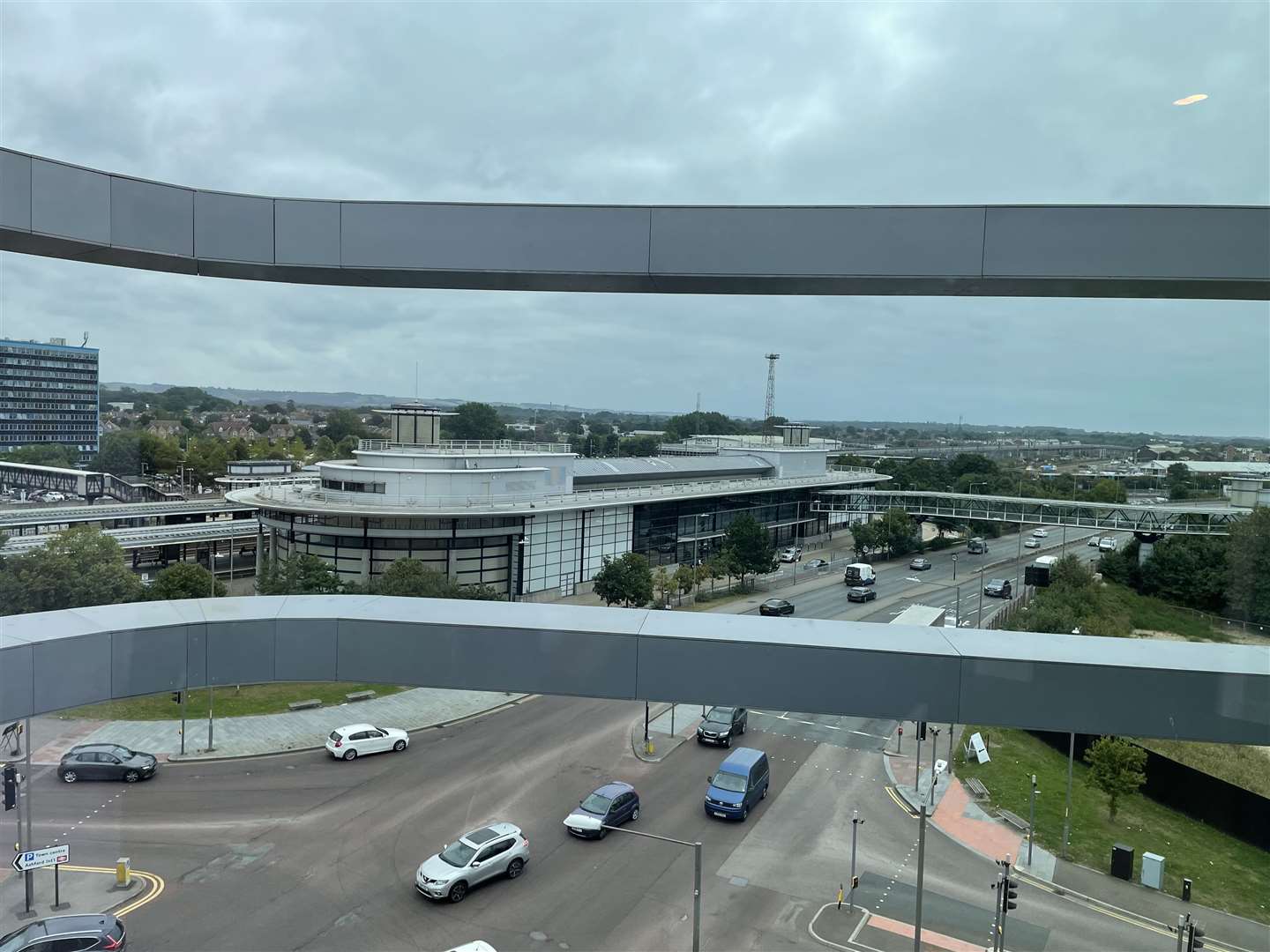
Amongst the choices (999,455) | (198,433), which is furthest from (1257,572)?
(198,433)

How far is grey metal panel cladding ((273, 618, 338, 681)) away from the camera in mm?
2344

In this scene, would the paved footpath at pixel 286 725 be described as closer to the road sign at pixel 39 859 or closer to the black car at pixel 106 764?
the black car at pixel 106 764

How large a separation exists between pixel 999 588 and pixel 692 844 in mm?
3563

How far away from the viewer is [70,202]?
7.43 ft

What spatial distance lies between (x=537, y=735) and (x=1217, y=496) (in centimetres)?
639

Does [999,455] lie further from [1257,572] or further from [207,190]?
[207,190]

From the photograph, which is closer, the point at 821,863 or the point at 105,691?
the point at 105,691

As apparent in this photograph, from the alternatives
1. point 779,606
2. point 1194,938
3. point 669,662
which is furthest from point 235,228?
point 1194,938

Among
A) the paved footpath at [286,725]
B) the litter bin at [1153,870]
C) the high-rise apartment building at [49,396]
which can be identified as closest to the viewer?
the litter bin at [1153,870]

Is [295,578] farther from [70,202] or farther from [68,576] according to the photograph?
Result: [70,202]

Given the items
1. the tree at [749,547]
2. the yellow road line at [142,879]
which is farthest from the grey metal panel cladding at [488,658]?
the tree at [749,547]

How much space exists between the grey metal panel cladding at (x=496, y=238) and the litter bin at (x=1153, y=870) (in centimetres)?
309

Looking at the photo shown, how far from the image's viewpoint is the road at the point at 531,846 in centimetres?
244

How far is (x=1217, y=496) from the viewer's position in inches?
247
